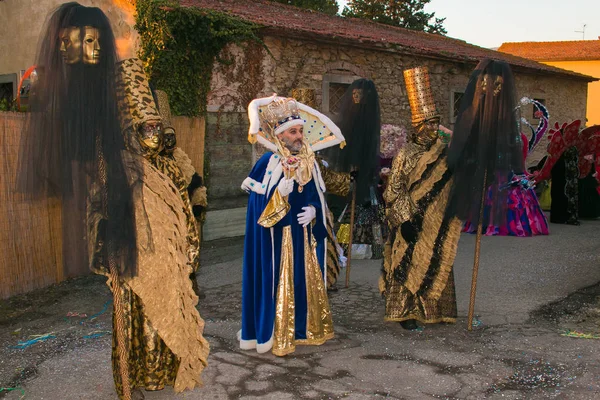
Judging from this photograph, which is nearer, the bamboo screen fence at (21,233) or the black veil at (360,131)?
the bamboo screen fence at (21,233)

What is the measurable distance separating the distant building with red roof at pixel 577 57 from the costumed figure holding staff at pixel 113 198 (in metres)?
39.0

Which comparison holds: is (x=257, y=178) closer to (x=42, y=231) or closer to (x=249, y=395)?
(x=249, y=395)

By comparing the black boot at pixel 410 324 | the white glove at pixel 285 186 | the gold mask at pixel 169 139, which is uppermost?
the gold mask at pixel 169 139

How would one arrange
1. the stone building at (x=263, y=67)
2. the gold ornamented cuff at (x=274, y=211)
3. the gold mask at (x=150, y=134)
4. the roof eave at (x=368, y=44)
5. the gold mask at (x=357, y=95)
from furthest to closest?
1. the roof eave at (x=368, y=44)
2. the stone building at (x=263, y=67)
3. the gold mask at (x=357, y=95)
4. the gold ornamented cuff at (x=274, y=211)
5. the gold mask at (x=150, y=134)

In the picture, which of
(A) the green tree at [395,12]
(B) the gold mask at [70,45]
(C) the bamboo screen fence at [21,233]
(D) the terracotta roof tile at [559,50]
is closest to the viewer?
(B) the gold mask at [70,45]

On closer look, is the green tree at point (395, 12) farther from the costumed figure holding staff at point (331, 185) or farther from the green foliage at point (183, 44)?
the costumed figure holding staff at point (331, 185)

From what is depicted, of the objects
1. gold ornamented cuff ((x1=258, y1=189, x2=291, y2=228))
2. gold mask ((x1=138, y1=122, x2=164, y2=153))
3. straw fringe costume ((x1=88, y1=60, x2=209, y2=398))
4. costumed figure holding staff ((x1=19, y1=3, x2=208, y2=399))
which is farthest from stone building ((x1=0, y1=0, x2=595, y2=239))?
costumed figure holding staff ((x1=19, y1=3, x2=208, y2=399))

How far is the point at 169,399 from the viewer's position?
159 inches

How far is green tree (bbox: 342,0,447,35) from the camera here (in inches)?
1214

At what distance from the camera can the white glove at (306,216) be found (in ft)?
16.0

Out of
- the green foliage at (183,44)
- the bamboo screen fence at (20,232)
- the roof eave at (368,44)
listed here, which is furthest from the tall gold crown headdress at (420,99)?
the roof eave at (368,44)

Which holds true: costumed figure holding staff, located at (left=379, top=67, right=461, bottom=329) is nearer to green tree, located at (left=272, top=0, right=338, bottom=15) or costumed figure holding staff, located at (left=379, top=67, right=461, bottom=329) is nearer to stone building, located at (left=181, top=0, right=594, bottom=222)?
stone building, located at (left=181, top=0, right=594, bottom=222)

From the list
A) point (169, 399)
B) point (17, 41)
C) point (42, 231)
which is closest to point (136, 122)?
point (169, 399)

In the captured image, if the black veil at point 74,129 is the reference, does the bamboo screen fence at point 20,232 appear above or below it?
below
